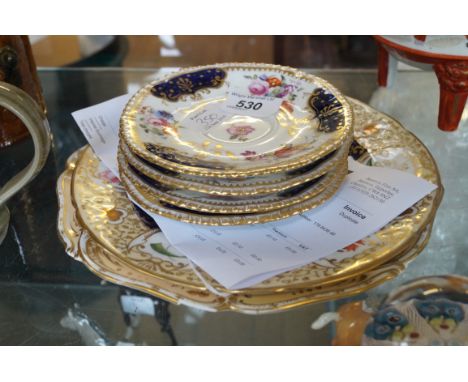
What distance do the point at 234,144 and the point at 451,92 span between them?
27 centimetres

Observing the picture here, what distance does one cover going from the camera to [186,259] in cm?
47

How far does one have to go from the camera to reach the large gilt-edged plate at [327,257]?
46cm

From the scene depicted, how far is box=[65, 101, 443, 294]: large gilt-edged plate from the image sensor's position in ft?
1.50

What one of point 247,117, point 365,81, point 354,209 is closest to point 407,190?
point 354,209

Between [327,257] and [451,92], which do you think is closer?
[327,257]

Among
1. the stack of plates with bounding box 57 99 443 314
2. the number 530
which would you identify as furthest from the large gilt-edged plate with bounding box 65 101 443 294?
the number 530

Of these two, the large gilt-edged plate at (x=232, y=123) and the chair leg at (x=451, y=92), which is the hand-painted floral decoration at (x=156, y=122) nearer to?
the large gilt-edged plate at (x=232, y=123)

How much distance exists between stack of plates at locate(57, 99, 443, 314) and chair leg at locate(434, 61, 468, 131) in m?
0.10

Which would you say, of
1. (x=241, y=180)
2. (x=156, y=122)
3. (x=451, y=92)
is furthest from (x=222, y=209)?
(x=451, y=92)

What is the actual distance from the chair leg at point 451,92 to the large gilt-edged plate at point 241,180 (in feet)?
0.74

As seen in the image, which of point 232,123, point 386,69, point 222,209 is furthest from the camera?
point 386,69

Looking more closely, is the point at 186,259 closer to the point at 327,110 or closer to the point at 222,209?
the point at 222,209

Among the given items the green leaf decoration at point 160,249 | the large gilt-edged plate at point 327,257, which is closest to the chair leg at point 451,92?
the large gilt-edged plate at point 327,257

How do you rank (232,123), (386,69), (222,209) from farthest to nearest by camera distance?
(386,69), (232,123), (222,209)
